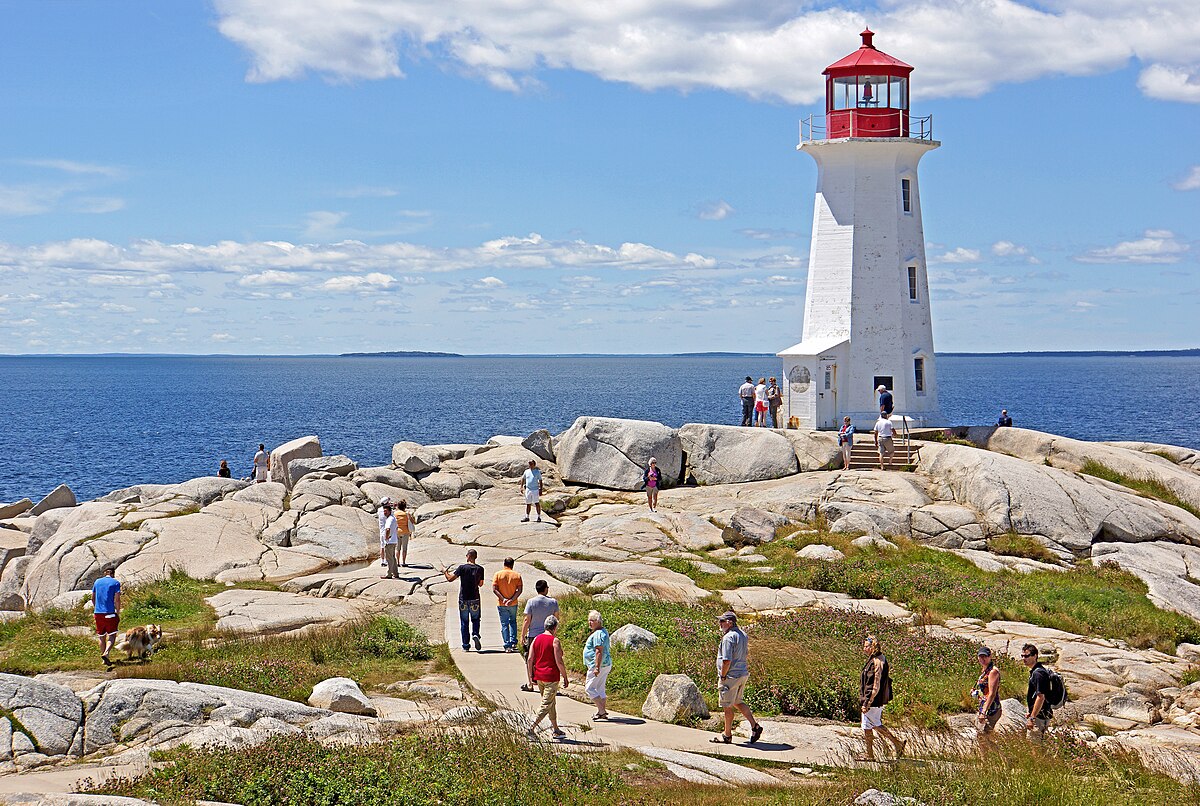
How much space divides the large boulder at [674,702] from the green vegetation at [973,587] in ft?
28.0

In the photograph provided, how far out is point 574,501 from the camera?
3325cm

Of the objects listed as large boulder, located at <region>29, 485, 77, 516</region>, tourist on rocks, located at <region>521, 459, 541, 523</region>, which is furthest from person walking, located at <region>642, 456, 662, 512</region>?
large boulder, located at <region>29, 485, 77, 516</region>

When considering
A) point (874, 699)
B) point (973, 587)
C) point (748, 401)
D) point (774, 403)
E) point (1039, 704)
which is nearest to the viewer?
point (874, 699)

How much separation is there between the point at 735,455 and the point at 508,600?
1633 cm

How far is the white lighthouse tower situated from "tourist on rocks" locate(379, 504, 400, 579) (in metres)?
16.9

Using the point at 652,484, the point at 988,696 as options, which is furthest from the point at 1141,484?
the point at 988,696

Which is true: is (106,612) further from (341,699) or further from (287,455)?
(287,455)

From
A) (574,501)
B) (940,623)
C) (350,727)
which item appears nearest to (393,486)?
(574,501)

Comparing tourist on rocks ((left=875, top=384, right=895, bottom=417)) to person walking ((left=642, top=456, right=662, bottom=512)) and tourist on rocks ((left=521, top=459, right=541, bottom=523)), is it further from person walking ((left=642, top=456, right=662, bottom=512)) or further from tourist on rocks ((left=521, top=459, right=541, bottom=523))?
tourist on rocks ((left=521, top=459, right=541, bottom=523))

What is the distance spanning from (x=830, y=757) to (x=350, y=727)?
6.54 metres

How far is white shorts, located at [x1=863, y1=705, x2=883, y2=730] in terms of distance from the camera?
14258 millimetres

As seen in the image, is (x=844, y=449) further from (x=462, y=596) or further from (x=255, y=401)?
(x=255, y=401)

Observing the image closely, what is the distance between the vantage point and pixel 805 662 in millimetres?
17688

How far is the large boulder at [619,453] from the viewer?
34438mm
